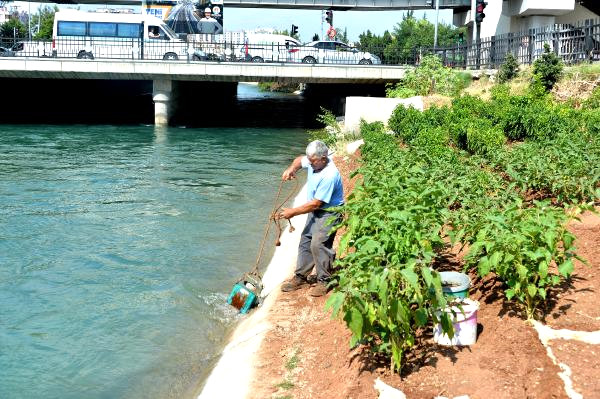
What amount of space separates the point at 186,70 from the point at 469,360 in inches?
1151

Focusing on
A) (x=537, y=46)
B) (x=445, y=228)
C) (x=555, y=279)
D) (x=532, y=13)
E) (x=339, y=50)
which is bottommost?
(x=445, y=228)

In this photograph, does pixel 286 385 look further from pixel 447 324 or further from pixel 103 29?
pixel 103 29

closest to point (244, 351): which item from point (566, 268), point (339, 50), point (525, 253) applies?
point (525, 253)

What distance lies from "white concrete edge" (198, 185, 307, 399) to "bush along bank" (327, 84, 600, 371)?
3.17ft

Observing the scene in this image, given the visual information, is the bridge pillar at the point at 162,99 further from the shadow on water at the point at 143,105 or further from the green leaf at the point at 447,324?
the green leaf at the point at 447,324

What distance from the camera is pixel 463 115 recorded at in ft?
54.5

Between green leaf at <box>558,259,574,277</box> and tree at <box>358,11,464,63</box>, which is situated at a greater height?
tree at <box>358,11,464,63</box>

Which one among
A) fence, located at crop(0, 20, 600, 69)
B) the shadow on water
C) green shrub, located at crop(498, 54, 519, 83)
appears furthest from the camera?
the shadow on water

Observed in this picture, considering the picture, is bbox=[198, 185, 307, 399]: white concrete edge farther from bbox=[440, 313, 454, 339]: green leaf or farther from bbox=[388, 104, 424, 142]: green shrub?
bbox=[388, 104, 424, 142]: green shrub

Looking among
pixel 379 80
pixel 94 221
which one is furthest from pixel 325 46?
pixel 94 221

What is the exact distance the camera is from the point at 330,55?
4122 centimetres

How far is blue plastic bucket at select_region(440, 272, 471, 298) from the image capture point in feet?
21.2

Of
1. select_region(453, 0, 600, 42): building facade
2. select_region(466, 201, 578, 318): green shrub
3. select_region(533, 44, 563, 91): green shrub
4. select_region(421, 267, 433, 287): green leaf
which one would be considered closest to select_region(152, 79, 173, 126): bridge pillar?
select_region(453, 0, 600, 42): building facade

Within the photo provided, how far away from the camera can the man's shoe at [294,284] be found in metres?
8.80
